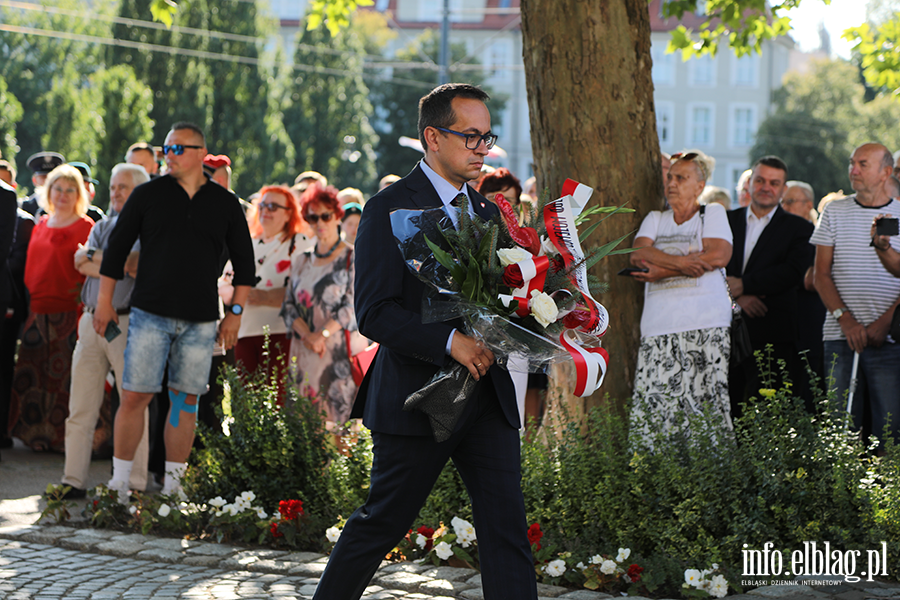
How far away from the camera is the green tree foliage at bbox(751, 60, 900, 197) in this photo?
5197 centimetres

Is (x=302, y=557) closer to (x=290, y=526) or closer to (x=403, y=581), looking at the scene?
(x=290, y=526)

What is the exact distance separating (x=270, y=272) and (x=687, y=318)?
367 cm

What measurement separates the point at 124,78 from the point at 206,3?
1020 cm

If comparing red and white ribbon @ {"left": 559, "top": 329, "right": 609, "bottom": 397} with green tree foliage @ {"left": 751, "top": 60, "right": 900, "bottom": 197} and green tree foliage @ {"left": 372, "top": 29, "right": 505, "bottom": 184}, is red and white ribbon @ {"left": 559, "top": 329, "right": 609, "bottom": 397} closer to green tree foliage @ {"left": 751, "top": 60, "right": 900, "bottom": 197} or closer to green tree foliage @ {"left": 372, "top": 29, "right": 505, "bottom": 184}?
green tree foliage @ {"left": 751, "top": 60, "right": 900, "bottom": 197}

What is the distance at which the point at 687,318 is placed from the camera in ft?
21.0

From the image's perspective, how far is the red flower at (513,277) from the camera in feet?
11.0

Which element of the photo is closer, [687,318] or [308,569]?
[308,569]

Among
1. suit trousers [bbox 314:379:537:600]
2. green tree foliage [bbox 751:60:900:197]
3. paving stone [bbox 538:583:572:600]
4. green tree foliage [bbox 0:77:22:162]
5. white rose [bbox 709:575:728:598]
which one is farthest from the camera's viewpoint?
green tree foliage [bbox 751:60:900:197]

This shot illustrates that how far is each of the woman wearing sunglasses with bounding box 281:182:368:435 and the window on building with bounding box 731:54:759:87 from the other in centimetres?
6197

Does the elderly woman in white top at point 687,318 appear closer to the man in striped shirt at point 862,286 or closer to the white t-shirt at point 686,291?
the white t-shirt at point 686,291

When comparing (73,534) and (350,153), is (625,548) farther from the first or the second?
(350,153)

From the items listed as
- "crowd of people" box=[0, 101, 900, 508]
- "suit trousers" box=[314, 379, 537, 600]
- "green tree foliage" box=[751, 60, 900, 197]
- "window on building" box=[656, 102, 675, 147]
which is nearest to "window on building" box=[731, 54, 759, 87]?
"window on building" box=[656, 102, 675, 147]

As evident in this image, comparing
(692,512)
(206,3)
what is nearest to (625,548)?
(692,512)

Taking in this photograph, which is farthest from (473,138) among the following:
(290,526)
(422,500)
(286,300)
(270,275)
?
(270,275)
